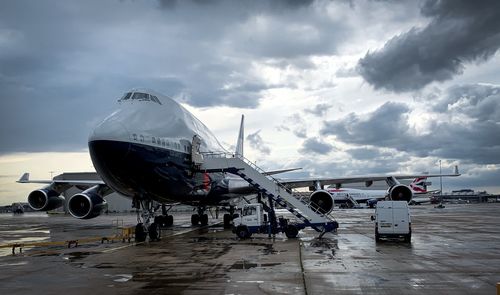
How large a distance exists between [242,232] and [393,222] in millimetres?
7200

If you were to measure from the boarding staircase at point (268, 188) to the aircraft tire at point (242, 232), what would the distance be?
2.03m

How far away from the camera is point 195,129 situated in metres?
23.9

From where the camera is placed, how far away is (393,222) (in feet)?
70.9

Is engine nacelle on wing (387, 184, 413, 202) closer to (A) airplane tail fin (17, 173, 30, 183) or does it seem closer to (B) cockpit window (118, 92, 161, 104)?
(B) cockpit window (118, 92, 161, 104)

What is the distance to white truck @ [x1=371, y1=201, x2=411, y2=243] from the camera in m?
21.4

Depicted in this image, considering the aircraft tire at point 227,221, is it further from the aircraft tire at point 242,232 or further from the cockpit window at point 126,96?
the cockpit window at point 126,96

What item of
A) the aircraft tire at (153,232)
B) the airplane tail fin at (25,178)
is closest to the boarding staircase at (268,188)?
the aircraft tire at (153,232)

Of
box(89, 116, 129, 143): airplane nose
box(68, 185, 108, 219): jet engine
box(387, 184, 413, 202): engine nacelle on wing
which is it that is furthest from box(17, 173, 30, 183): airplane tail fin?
box(387, 184, 413, 202): engine nacelle on wing

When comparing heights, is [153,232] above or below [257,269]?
above

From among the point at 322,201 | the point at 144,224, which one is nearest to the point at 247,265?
the point at 144,224

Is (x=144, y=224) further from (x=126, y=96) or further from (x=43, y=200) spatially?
(x=43, y=200)

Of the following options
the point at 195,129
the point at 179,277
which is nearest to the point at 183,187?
the point at 195,129

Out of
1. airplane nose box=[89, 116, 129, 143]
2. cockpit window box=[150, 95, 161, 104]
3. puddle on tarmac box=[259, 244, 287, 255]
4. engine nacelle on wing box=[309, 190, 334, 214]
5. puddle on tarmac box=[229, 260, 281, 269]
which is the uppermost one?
cockpit window box=[150, 95, 161, 104]

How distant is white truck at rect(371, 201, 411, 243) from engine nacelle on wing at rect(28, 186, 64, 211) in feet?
62.6
